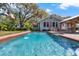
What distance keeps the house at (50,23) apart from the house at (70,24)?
172 mm

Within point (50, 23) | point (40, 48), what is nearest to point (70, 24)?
point (50, 23)

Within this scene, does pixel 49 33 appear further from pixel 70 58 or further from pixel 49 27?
pixel 70 58

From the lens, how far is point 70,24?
797 cm

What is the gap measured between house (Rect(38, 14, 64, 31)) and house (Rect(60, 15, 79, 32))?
17 cm

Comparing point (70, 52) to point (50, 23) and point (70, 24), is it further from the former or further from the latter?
point (70, 24)

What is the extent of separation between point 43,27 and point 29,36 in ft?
2.29

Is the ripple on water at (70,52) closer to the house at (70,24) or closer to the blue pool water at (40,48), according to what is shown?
the blue pool water at (40,48)

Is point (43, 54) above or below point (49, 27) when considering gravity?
below

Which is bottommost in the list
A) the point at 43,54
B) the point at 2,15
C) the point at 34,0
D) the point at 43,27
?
the point at 43,54

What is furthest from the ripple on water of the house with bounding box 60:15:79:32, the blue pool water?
the house with bounding box 60:15:79:32

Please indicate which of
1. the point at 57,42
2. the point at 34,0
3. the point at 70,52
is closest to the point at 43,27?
the point at 57,42

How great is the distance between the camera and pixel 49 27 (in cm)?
765

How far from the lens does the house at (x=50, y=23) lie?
24.2 ft

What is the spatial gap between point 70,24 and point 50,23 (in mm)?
787
